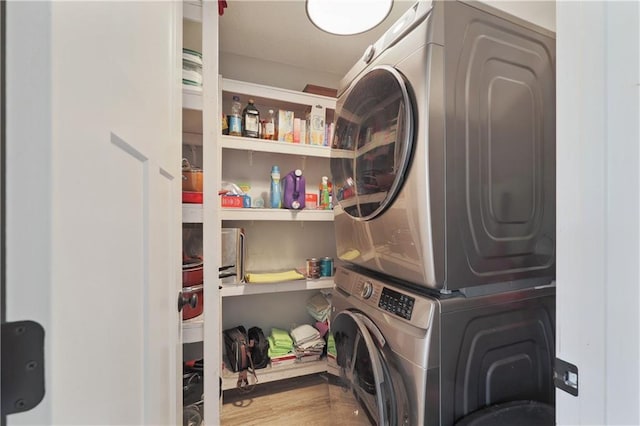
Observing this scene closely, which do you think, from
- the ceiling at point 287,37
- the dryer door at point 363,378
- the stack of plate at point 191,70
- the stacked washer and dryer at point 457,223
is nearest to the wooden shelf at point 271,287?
the dryer door at point 363,378

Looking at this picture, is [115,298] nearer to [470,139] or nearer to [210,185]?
[210,185]

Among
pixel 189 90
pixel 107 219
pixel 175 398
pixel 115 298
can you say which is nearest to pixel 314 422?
pixel 175 398

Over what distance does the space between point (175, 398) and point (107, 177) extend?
943 mm

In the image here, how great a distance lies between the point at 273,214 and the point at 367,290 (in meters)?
0.99

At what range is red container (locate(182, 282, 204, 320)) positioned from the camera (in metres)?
1.24

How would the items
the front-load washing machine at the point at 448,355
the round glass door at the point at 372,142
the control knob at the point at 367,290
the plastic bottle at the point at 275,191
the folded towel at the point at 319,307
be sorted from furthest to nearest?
the folded towel at the point at 319,307
the plastic bottle at the point at 275,191
the control knob at the point at 367,290
the round glass door at the point at 372,142
the front-load washing machine at the point at 448,355

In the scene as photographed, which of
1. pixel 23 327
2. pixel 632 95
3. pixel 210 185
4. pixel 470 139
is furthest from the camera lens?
pixel 210 185

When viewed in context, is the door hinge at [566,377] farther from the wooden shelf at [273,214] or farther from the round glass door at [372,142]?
the wooden shelf at [273,214]

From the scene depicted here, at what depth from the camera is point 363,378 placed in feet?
3.73

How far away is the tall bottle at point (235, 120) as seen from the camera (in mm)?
1892

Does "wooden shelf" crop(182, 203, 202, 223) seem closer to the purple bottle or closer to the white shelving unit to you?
the white shelving unit

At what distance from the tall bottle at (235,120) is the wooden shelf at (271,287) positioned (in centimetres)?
103

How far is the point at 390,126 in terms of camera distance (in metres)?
1.05

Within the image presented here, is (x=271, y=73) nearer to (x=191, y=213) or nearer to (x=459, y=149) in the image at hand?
(x=191, y=213)
